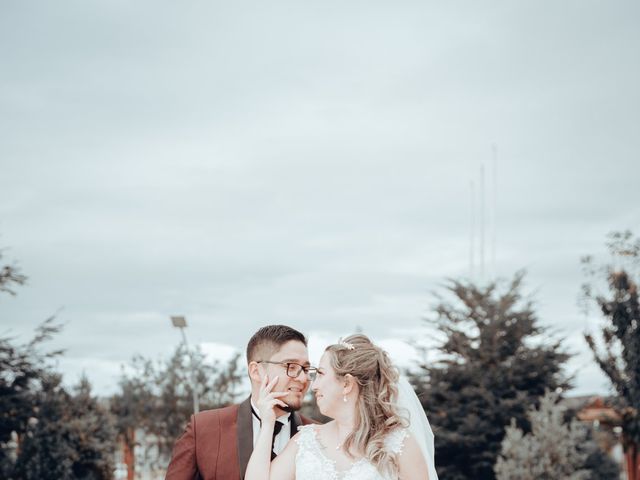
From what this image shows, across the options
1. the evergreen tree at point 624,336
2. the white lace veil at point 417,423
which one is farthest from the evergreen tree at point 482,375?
the white lace veil at point 417,423

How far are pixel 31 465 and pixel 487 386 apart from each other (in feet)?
43.2

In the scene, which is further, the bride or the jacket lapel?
the jacket lapel

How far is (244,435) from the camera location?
4859 millimetres

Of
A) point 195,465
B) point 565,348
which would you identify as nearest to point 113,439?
point 565,348

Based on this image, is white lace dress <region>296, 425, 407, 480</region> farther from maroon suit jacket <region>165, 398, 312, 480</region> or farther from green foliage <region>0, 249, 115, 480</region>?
green foliage <region>0, 249, 115, 480</region>

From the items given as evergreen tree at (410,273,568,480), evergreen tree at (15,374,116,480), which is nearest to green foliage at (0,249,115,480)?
evergreen tree at (15,374,116,480)

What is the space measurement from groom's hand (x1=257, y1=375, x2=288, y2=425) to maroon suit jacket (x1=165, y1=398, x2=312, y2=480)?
0.75 ft

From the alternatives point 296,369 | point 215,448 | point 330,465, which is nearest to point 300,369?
point 296,369

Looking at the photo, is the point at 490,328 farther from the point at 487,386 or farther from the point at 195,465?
the point at 195,465

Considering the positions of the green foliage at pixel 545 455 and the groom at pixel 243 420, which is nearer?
the groom at pixel 243 420

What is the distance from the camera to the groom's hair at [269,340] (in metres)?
4.85

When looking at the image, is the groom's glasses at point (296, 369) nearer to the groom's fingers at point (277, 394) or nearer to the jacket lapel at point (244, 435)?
the groom's fingers at point (277, 394)

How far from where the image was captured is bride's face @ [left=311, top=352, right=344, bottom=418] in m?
4.77

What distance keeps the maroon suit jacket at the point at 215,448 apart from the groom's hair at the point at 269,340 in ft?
1.15
